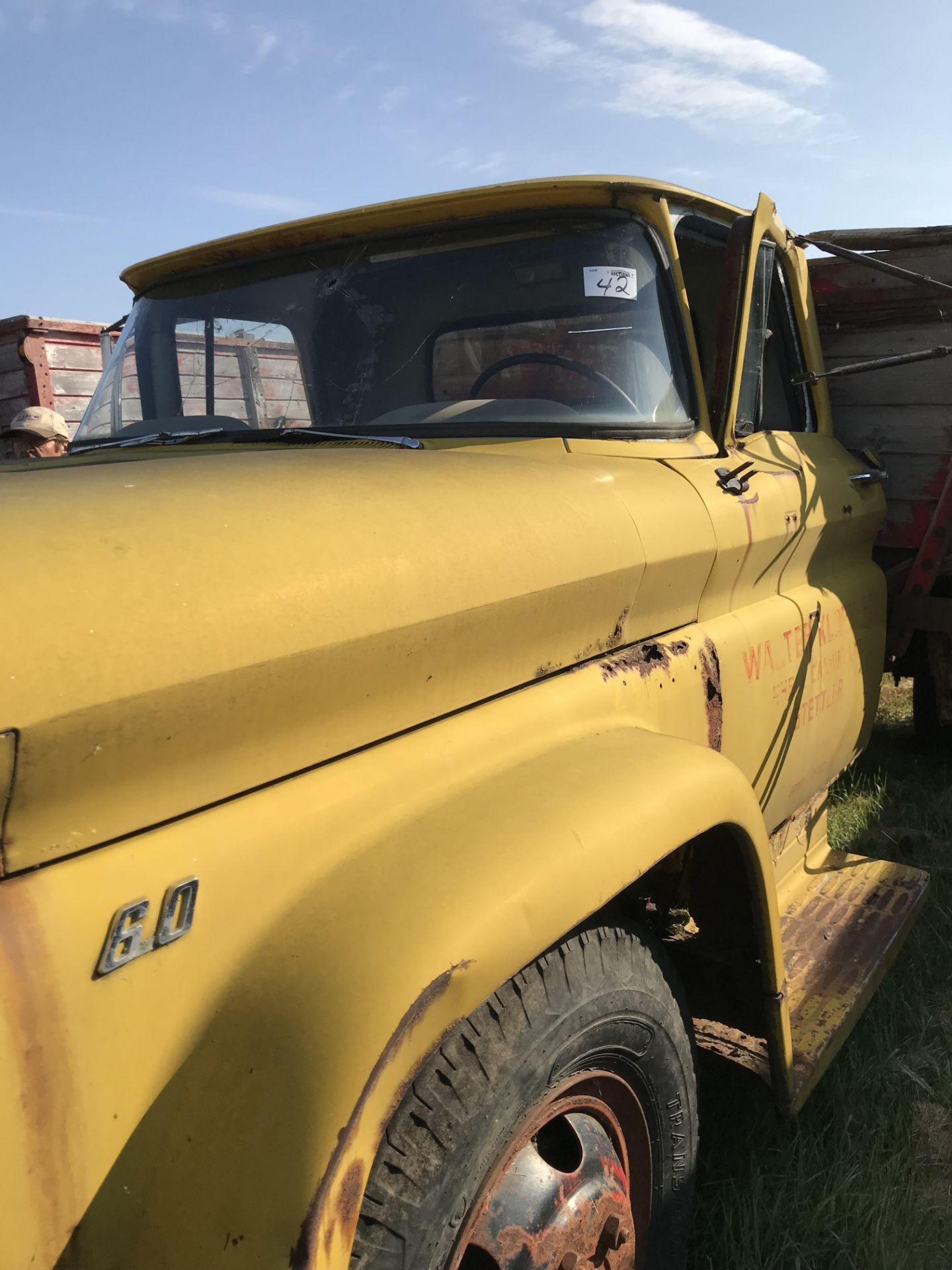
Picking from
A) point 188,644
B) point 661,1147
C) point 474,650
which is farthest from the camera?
point 661,1147

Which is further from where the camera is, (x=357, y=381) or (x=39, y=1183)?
(x=357, y=381)

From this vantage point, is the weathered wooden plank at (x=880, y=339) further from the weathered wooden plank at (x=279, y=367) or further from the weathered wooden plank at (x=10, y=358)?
the weathered wooden plank at (x=10, y=358)

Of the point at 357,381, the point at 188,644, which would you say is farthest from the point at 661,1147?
the point at 357,381

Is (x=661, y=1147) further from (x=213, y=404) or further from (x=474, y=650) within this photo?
(x=213, y=404)

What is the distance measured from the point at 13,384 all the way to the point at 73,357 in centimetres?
51

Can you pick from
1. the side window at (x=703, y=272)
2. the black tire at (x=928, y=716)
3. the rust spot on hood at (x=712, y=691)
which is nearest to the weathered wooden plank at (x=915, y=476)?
the side window at (x=703, y=272)

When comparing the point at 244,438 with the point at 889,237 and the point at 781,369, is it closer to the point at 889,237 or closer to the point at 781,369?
the point at 781,369

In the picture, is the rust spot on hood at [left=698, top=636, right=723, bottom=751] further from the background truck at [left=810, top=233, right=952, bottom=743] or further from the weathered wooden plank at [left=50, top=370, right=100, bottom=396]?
the weathered wooden plank at [left=50, top=370, right=100, bottom=396]

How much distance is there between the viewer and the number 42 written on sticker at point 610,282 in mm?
2102

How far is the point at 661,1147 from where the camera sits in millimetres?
1604

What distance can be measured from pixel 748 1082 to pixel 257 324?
2012 mm

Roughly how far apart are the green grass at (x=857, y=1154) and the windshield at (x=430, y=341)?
4.64 feet

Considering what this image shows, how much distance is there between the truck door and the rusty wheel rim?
75 cm

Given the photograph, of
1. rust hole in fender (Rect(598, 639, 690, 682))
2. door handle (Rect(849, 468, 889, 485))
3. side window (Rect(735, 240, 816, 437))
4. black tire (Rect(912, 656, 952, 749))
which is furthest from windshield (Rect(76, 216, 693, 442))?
black tire (Rect(912, 656, 952, 749))
